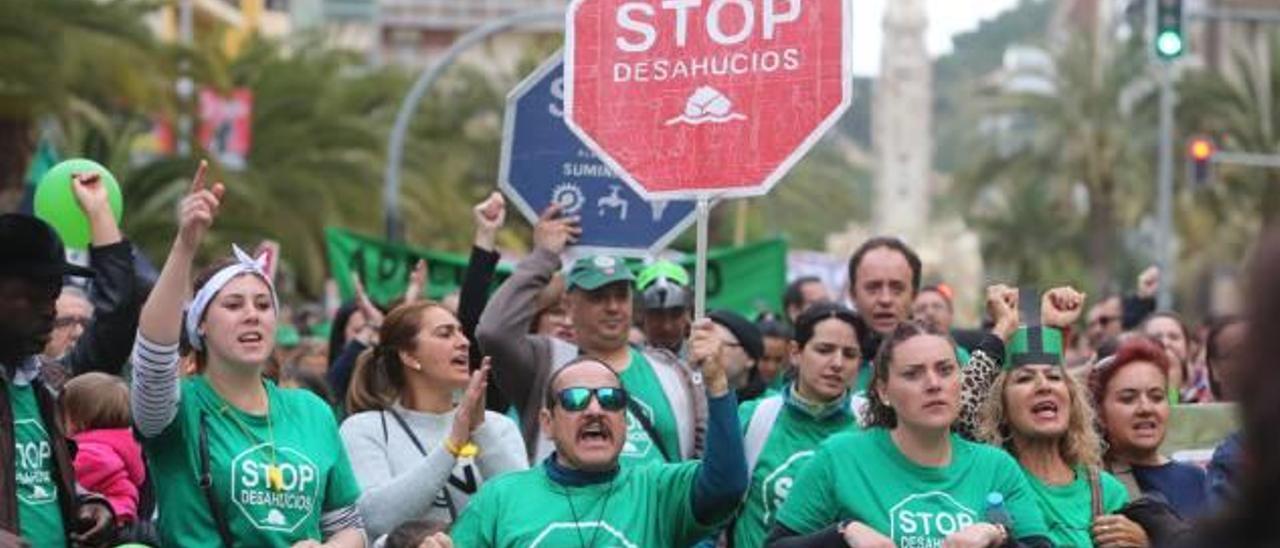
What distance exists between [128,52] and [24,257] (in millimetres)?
19424

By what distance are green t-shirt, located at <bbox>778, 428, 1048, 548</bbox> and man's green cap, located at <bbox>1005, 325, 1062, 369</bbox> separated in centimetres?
64

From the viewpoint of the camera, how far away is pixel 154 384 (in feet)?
19.5

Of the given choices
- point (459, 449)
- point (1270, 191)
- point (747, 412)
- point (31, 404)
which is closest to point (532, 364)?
point (747, 412)

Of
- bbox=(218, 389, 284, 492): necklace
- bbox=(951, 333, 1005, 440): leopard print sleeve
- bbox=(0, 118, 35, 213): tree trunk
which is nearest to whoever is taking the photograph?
bbox=(218, 389, 284, 492): necklace

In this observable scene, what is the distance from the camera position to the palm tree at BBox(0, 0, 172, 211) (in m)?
23.6

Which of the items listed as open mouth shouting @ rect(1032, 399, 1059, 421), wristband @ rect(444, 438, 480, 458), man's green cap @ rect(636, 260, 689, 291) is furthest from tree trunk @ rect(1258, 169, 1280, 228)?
wristband @ rect(444, 438, 480, 458)

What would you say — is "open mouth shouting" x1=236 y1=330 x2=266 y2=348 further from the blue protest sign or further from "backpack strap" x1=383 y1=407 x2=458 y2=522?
the blue protest sign

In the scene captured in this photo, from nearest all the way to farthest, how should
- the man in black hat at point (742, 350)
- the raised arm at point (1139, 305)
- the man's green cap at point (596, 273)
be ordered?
the man's green cap at point (596, 273), the man in black hat at point (742, 350), the raised arm at point (1139, 305)

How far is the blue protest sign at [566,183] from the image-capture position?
8484 mm

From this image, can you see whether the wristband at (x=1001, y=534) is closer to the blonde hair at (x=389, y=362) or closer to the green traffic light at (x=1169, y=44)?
the blonde hair at (x=389, y=362)

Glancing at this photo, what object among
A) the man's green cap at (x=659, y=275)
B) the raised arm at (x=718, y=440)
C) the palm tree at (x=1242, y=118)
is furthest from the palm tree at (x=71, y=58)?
the palm tree at (x=1242, y=118)

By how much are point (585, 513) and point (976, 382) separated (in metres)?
1.49

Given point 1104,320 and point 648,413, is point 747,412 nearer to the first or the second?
point 648,413

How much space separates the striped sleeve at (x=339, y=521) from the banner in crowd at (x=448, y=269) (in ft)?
23.5
